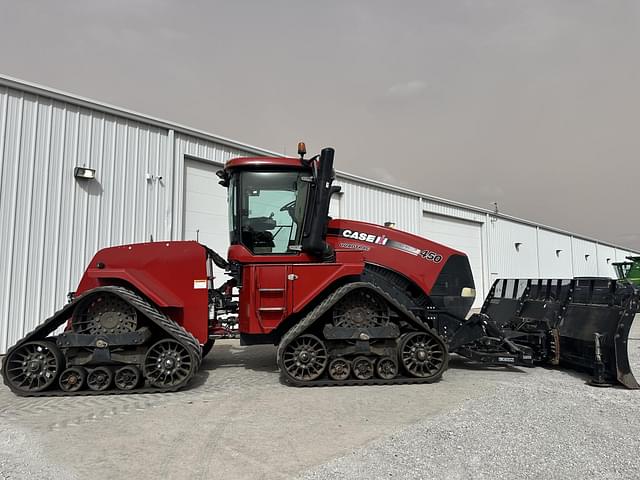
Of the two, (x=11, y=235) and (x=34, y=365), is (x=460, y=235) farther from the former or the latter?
(x=34, y=365)

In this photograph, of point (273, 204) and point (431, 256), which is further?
point (431, 256)

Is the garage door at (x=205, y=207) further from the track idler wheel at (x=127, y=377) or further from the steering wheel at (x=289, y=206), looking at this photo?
the track idler wheel at (x=127, y=377)

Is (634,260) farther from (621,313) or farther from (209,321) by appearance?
(209,321)

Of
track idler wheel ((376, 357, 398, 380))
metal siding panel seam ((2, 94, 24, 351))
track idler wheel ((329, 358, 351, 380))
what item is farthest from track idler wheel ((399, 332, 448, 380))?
metal siding panel seam ((2, 94, 24, 351))

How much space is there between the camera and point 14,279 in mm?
8242

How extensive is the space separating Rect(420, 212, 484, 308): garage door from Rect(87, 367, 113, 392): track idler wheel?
14487 mm

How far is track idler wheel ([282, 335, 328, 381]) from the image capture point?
222 inches

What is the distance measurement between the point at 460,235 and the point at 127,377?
17.2m

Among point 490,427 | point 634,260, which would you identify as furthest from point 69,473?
point 634,260

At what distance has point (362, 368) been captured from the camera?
5770 mm

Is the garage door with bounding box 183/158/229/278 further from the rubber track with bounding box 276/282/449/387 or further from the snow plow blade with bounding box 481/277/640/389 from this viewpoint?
the snow plow blade with bounding box 481/277/640/389

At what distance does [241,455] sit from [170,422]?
114 cm

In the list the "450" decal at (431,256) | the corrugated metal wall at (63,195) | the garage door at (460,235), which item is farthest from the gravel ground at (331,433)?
the garage door at (460,235)

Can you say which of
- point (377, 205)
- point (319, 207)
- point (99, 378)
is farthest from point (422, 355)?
point (377, 205)
